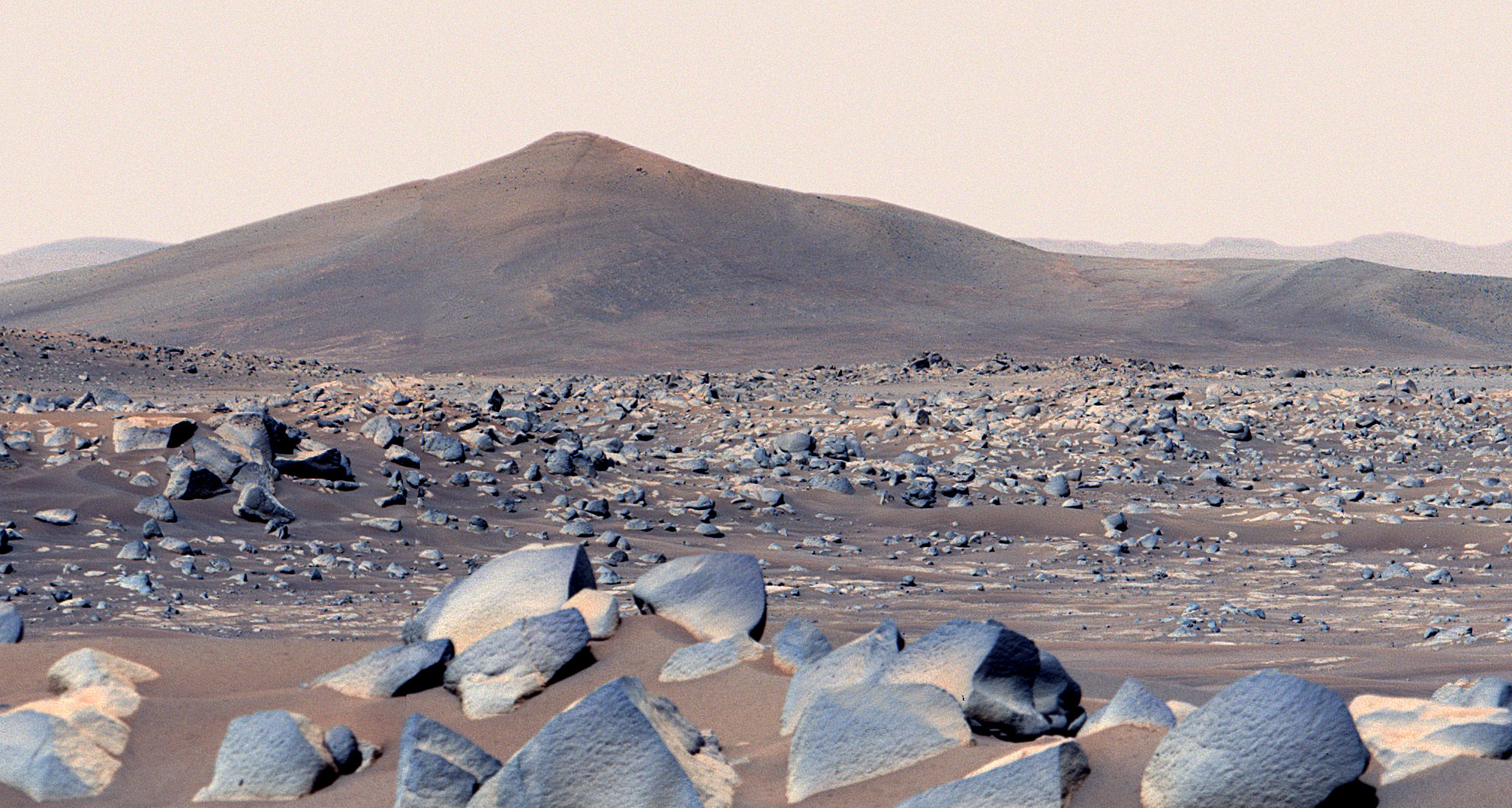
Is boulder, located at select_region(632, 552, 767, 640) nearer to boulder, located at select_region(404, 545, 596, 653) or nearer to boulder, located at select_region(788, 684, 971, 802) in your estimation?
boulder, located at select_region(404, 545, 596, 653)

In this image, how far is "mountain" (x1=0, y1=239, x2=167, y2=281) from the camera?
163 meters

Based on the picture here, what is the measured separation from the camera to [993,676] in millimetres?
3703

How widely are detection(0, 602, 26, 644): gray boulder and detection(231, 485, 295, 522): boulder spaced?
11.9 ft

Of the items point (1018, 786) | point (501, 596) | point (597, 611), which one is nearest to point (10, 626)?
point (501, 596)

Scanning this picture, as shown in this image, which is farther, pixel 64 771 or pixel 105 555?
pixel 105 555

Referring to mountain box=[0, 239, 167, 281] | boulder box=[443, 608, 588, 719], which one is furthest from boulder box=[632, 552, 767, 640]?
mountain box=[0, 239, 167, 281]

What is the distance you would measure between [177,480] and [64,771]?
567cm

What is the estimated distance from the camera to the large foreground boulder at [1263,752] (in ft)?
9.46

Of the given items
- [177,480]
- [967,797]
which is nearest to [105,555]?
[177,480]

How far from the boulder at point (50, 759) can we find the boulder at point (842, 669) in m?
2.11

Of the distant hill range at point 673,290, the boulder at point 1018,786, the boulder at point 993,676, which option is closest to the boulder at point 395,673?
the boulder at point 993,676

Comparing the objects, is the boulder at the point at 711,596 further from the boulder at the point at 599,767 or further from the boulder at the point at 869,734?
the boulder at the point at 599,767

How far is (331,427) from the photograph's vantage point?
1150cm

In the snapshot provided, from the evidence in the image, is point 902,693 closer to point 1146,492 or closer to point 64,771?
point 64,771
